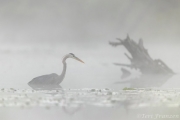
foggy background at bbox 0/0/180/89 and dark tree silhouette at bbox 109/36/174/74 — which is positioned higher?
foggy background at bbox 0/0/180/89

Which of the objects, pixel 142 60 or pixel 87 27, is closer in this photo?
pixel 142 60

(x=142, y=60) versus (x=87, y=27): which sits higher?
(x=87, y=27)

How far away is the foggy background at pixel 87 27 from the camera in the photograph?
8.90 meters

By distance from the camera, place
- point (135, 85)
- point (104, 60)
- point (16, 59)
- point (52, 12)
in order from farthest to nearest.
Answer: point (52, 12) → point (104, 60) → point (16, 59) → point (135, 85)

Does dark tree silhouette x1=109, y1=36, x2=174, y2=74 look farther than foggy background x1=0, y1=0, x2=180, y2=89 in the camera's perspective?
No

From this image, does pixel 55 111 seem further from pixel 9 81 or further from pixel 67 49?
pixel 67 49

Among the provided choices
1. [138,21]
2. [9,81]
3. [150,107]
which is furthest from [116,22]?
[150,107]

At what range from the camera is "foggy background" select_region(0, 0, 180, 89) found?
8.90 meters

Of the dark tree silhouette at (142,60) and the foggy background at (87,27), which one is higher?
the foggy background at (87,27)

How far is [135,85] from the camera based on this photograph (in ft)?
18.5

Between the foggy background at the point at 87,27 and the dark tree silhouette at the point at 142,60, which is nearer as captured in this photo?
the dark tree silhouette at the point at 142,60

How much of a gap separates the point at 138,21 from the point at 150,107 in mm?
6031

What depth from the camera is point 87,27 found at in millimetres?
9711

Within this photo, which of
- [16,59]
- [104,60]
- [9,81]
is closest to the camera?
[9,81]
